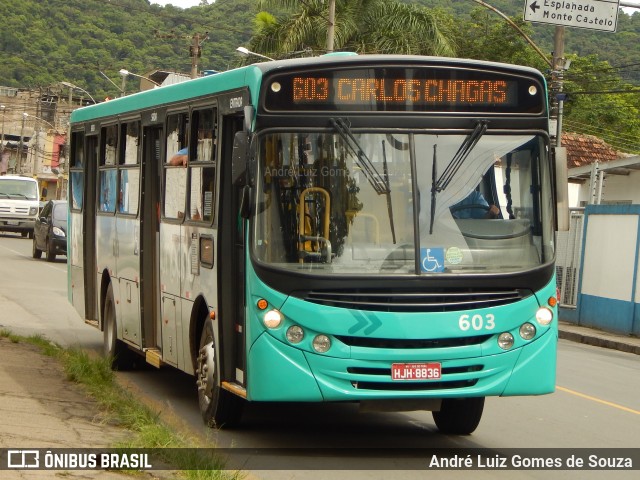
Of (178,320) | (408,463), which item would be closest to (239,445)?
(408,463)

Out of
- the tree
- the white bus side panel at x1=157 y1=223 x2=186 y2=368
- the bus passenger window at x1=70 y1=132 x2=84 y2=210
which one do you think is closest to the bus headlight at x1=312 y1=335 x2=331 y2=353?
the white bus side panel at x1=157 y1=223 x2=186 y2=368

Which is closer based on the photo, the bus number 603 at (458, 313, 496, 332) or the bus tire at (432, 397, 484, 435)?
the bus number 603 at (458, 313, 496, 332)

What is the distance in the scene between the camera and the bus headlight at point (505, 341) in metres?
8.69

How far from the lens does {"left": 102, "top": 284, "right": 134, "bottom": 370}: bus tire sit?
13.4 metres

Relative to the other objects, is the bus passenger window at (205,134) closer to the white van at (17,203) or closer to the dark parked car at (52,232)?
the dark parked car at (52,232)

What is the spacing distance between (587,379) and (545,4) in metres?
9.74

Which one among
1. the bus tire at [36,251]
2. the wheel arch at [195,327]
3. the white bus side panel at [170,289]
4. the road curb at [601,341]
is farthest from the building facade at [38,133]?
the wheel arch at [195,327]

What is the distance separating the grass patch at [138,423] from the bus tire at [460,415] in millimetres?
2266

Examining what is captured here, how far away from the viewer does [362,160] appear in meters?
8.67

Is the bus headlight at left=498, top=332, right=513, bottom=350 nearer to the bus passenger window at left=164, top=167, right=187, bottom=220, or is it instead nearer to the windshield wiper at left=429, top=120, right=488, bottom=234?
the windshield wiper at left=429, top=120, right=488, bottom=234

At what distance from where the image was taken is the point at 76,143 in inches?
615

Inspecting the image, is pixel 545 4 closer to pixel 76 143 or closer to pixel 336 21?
pixel 76 143

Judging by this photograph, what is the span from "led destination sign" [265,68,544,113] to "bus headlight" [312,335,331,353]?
1636 mm

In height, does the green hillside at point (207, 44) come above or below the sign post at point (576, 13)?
above
